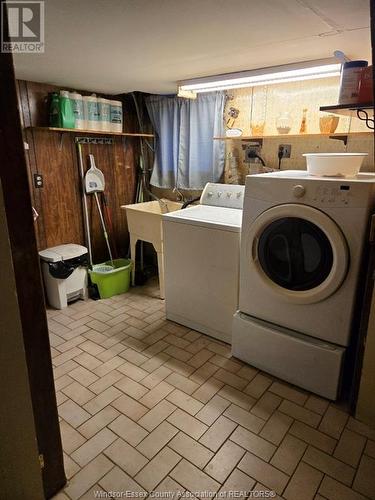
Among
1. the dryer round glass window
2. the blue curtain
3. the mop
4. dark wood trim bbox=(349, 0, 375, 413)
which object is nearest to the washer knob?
the dryer round glass window

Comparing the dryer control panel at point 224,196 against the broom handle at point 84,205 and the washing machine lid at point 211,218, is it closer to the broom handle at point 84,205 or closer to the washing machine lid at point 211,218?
the washing machine lid at point 211,218

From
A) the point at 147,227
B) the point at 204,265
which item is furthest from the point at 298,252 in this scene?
the point at 147,227

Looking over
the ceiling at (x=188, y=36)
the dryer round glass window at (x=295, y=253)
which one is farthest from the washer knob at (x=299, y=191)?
the ceiling at (x=188, y=36)

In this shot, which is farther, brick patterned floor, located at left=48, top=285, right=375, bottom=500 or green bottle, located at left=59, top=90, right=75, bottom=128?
green bottle, located at left=59, top=90, right=75, bottom=128

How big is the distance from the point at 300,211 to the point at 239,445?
1256mm

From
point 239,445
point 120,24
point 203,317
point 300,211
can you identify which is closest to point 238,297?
point 203,317

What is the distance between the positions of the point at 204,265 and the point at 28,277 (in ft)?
4.67

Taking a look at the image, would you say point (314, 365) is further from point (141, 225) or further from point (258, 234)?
point (141, 225)

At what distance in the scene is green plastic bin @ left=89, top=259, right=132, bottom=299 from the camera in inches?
124

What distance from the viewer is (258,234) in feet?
6.64

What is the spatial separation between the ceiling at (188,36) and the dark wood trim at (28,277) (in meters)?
0.60

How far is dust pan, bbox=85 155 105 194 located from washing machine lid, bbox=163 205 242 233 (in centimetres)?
126

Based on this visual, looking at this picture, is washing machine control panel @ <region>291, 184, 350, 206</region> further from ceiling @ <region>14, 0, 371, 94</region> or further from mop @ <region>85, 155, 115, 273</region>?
mop @ <region>85, 155, 115, 273</region>

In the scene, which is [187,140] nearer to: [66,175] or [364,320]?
[66,175]
